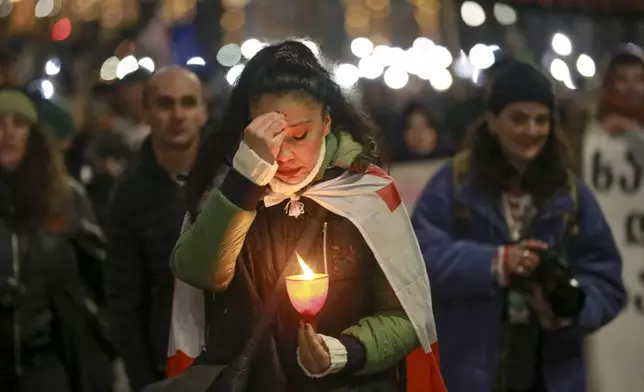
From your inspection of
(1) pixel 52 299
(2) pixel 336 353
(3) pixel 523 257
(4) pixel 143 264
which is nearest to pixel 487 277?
(3) pixel 523 257

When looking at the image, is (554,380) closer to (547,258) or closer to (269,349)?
(547,258)

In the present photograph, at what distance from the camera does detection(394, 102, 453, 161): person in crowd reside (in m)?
1.17

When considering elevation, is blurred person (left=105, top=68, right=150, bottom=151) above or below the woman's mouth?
above

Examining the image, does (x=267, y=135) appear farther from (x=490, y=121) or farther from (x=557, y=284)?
(x=557, y=284)

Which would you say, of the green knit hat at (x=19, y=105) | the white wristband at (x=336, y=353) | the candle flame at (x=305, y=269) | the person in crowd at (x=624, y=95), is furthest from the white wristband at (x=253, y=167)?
the person in crowd at (x=624, y=95)

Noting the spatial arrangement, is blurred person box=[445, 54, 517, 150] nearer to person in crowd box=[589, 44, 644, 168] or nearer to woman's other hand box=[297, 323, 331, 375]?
person in crowd box=[589, 44, 644, 168]

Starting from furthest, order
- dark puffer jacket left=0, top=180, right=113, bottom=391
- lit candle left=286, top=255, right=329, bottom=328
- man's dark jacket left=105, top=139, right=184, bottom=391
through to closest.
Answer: dark puffer jacket left=0, top=180, right=113, bottom=391, man's dark jacket left=105, top=139, right=184, bottom=391, lit candle left=286, top=255, right=329, bottom=328

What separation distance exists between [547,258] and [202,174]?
579mm

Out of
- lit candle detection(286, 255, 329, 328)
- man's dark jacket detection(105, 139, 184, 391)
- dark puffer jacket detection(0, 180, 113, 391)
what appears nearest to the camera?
lit candle detection(286, 255, 329, 328)

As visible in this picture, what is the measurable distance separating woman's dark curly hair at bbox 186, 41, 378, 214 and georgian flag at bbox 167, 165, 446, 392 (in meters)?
0.06

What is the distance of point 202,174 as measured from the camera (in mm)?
1094

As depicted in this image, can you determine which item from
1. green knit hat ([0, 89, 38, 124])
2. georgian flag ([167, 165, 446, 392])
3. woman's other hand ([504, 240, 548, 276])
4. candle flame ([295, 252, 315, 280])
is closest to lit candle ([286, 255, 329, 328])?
candle flame ([295, 252, 315, 280])

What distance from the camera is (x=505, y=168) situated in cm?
120

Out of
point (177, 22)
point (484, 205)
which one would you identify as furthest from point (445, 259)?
point (177, 22)
